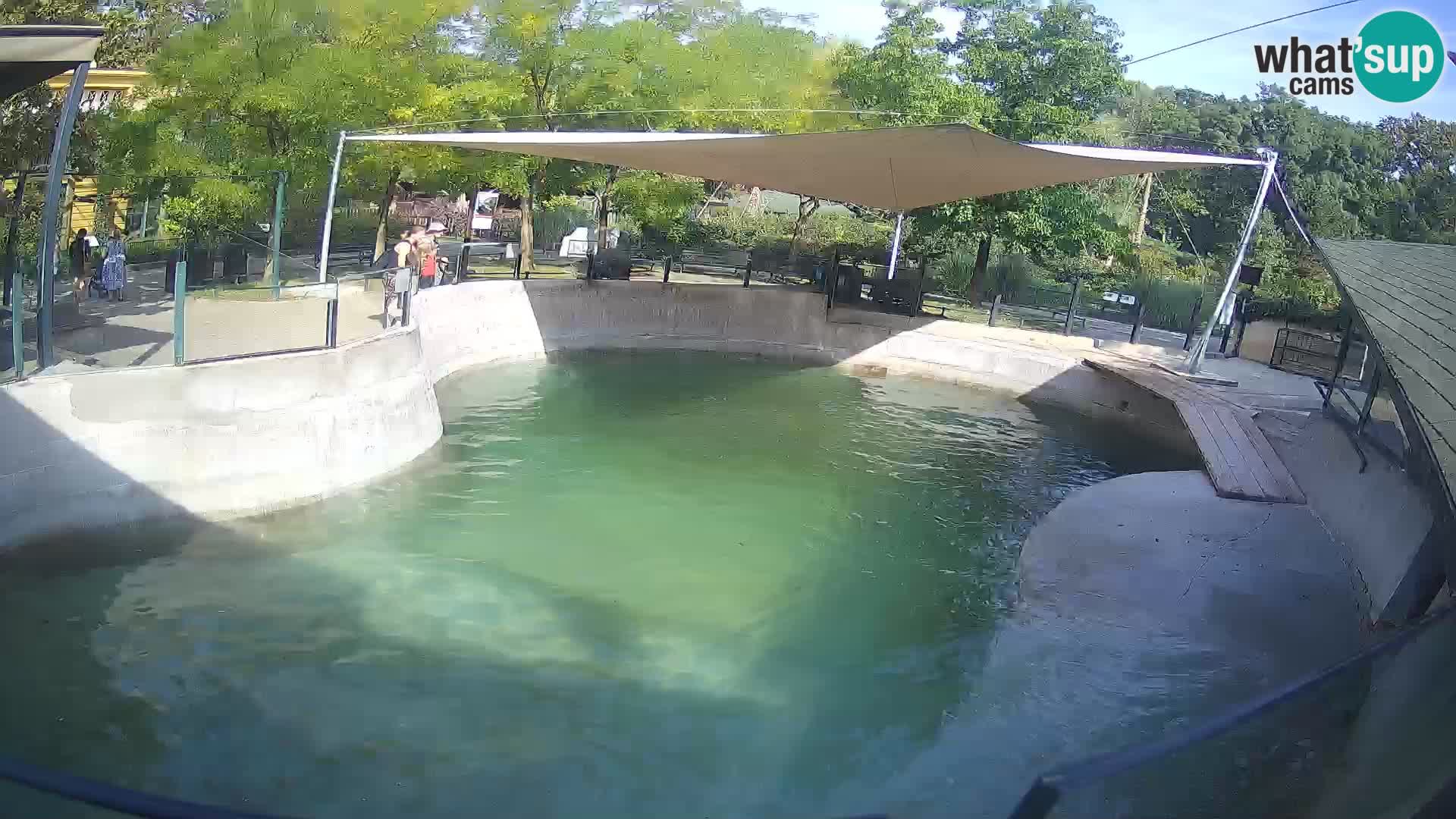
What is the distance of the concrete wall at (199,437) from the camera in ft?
27.1

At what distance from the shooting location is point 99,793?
2.22 m

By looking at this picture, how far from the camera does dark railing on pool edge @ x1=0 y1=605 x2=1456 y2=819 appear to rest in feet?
7.11

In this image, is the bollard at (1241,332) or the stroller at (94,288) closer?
the stroller at (94,288)

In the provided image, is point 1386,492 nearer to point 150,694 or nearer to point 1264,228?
point 150,694

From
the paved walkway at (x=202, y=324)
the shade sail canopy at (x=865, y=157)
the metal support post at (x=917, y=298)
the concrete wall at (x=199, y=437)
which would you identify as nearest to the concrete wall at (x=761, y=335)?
the metal support post at (x=917, y=298)

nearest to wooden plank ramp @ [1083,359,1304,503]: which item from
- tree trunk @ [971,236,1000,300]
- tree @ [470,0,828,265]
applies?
tree trunk @ [971,236,1000,300]

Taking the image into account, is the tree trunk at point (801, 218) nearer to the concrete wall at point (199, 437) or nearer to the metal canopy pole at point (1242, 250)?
the metal canopy pole at point (1242, 250)

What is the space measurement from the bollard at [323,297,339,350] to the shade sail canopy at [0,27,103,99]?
126 inches

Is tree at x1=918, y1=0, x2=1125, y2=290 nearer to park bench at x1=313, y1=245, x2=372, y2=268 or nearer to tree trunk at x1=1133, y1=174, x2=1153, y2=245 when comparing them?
park bench at x1=313, y1=245, x2=372, y2=268

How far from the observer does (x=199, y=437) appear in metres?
9.27

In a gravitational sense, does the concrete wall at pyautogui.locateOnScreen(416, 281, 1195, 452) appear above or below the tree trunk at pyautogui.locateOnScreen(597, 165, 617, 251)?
below

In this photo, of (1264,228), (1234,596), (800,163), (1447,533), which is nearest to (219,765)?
(1447,533)

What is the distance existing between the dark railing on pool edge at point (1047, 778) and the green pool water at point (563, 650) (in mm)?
2104

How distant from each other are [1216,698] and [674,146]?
9120 mm
